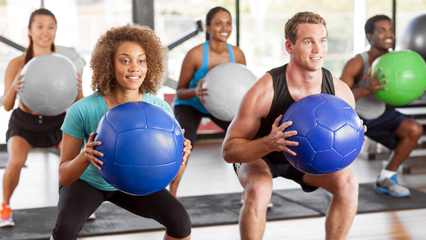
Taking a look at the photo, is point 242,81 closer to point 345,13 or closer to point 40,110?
point 40,110

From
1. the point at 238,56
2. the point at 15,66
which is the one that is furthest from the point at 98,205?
the point at 238,56

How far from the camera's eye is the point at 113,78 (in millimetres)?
1910

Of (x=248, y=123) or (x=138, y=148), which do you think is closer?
(x=138, y=148)

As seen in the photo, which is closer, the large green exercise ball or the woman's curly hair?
the woman's curly hair

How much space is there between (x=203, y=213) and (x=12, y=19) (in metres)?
3.73

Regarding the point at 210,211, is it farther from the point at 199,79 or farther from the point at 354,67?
the point at 354,67

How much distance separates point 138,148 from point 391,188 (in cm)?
260

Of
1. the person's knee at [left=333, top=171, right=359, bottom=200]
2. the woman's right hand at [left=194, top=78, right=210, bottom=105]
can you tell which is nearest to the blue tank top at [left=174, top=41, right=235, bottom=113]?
the woman's right hand at [left=194, top=78, right=210, bottom=105]

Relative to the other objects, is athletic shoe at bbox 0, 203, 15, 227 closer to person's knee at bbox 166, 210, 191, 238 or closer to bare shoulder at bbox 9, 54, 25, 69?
bare shoulder at bbox 9, 54, 25, 69

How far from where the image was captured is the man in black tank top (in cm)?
197

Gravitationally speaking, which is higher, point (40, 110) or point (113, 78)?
point (113, 78)

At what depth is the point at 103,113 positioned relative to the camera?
1.87m

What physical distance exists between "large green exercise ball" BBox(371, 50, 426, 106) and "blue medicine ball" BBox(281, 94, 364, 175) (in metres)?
1.57

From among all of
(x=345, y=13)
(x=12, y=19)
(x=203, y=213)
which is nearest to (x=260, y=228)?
(x=203, y=213)
